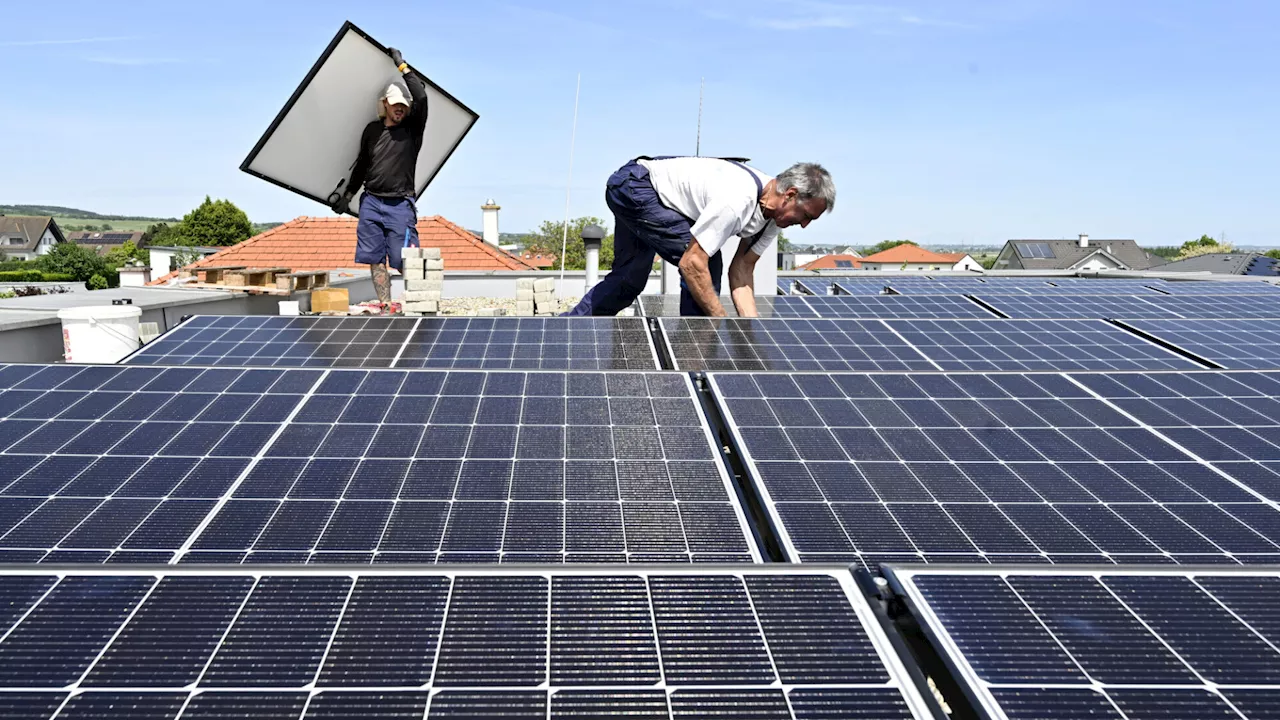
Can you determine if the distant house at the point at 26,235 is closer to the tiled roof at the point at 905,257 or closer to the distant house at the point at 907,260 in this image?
the distant house at the point at 907,260

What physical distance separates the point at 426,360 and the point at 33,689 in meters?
4.37

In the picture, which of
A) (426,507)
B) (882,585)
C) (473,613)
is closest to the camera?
(473,613)

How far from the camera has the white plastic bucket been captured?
24.2ft

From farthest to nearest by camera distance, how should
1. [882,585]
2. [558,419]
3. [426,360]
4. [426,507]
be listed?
[426,360], [558,419], [426,507], [882,585]

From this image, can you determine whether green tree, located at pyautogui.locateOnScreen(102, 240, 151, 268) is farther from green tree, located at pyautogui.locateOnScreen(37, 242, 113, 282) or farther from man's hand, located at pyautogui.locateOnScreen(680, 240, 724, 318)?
man's hand, located at pyautogui.locateOnScreen(680, 240, 724, 318)

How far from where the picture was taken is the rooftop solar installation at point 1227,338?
727cm

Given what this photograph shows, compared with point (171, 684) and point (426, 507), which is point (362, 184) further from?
point (171, 684)

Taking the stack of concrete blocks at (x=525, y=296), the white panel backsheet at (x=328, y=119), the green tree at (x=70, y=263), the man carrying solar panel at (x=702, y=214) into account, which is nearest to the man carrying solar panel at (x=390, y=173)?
the white panel backsheet at (x=328, y=119)

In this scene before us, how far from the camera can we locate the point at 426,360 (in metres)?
6.52

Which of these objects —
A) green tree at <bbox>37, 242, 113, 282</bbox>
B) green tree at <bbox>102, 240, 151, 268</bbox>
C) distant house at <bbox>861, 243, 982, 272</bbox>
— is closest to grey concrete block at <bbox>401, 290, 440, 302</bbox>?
green tree at <bbox>37, 242, 113, 282</bbox>

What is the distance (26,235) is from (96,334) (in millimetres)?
167493

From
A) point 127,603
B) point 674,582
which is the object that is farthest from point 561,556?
point 127,603

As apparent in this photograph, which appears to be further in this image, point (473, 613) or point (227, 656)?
point (473, 613)

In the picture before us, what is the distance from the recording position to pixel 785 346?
6953 mm
